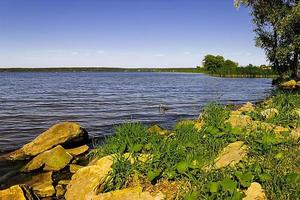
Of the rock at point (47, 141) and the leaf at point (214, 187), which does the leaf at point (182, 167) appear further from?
the rock at point (47, 141)

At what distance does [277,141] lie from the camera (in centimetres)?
849

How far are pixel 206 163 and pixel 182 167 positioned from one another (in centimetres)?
78

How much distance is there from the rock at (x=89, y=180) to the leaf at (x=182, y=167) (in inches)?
62.3

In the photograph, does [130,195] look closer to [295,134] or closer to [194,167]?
[194,167]

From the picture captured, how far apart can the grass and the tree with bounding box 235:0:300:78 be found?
78.1 feet

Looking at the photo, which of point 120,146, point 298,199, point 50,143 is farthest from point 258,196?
point 50,143

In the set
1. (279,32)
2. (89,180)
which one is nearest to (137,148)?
(89,180)

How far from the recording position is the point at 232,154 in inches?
317

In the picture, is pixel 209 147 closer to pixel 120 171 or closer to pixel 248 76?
pixel 120 171

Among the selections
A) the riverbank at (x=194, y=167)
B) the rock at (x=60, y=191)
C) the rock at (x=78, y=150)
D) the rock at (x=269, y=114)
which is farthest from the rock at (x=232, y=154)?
the rock at (x=78, y=150)

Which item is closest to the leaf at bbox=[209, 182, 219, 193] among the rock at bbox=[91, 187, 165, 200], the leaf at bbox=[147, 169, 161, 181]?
the rock at bbox=[91, 187, 165, 200]

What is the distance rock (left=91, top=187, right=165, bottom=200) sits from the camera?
6832 millimetres

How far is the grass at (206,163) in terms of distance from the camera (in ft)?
21.1

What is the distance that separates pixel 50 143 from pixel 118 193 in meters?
7.07
